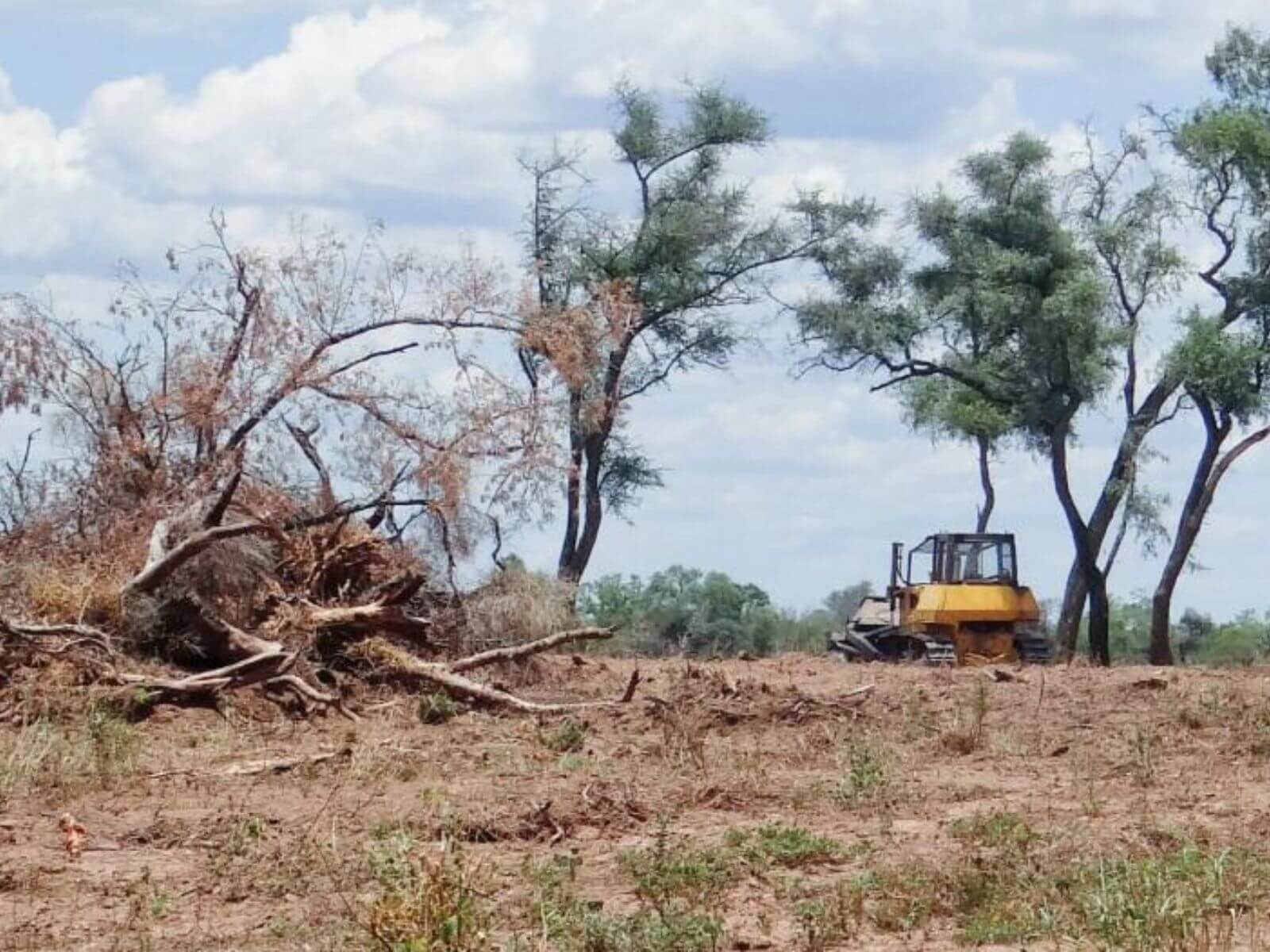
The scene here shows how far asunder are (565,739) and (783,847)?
16.5 ft

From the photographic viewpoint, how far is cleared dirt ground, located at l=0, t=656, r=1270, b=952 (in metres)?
8.80

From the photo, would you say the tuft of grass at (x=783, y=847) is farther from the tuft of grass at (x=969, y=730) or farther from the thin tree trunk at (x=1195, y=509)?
the thin tree trunk at (x=1195, y=509)

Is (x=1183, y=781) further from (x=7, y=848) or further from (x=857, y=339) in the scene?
(x=857, y=339)

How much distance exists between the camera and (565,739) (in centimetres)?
1533

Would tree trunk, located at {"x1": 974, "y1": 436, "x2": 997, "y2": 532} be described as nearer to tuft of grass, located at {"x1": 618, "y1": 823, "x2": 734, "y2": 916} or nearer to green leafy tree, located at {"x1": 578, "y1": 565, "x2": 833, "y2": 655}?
green leafy tree, located at {"x1": 578, "y1": 565, "x2": 833, "y2": 655}

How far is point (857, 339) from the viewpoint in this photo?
121 ft

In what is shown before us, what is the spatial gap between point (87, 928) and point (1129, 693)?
1141cm

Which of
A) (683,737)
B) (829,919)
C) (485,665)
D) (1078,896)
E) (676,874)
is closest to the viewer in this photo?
(829,919)

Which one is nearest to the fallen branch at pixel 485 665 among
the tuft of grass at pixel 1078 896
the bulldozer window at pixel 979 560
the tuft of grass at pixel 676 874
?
the tuft of grass at pixel 676 874

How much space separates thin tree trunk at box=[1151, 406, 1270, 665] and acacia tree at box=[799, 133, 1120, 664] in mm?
921

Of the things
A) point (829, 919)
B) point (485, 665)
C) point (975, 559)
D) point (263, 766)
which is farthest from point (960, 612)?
point (829, 919)

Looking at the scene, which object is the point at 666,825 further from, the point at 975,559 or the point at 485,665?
the point at 975,559

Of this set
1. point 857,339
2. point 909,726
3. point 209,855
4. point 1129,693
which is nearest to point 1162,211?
point 857,339

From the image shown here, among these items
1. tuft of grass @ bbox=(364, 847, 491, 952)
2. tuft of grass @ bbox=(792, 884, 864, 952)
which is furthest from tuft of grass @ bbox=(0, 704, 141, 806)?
tuft of grass @ bbox=(792, 884, 864, 952)
